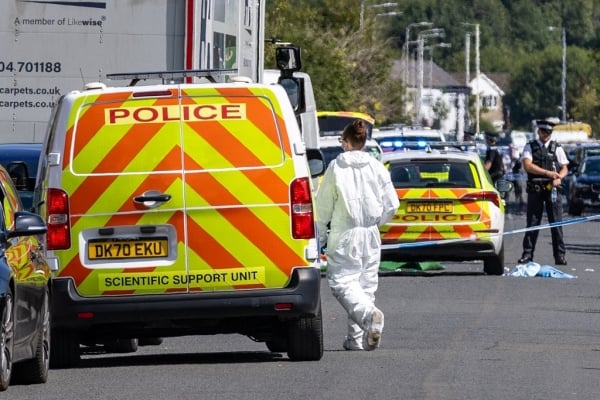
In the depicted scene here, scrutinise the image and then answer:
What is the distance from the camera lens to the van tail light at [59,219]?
11758 mm

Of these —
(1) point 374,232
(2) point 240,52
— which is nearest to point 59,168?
(1) point 374,232

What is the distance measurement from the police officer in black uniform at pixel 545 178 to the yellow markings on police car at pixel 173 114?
12353 millimetres

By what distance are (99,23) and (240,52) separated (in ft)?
7.48

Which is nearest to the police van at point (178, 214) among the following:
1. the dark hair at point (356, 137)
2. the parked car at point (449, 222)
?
the dark hair at point (356, 137)

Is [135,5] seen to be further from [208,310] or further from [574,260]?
[574,260]

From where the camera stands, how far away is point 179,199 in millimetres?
11742

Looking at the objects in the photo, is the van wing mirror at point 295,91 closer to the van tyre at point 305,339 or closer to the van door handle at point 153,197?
the van tyre at point 305,339

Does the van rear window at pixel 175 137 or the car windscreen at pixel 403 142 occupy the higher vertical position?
the van rear window at pixel 175 137

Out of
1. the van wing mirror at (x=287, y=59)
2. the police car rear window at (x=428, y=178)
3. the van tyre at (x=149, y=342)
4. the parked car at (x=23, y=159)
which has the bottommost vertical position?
the van tyre at (x=149, y=342)

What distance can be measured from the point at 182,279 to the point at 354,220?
6.30 feet

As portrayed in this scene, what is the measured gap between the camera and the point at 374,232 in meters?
13.4

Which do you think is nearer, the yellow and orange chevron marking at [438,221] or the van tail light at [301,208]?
the van tail light at [301,208]

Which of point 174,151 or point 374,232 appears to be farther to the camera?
point 374,232

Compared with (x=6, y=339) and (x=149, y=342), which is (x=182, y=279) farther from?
(x=149, y=342)
